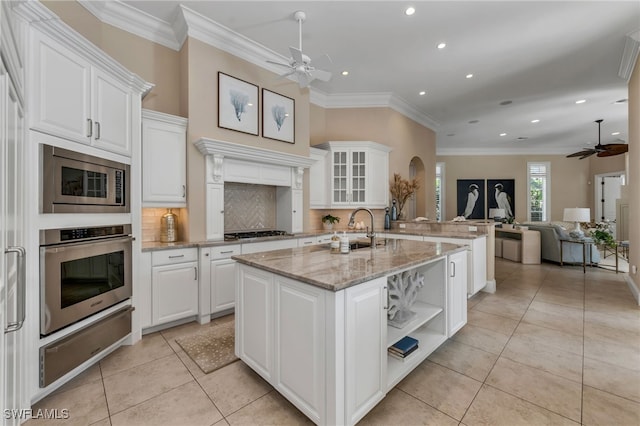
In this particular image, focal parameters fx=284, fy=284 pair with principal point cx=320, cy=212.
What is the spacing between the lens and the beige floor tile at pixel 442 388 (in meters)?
A: 1.79

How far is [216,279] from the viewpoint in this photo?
10.3 ft

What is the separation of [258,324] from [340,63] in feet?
12.4

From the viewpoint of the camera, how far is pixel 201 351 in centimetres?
244

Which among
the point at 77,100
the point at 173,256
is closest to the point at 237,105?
the point at 77,100

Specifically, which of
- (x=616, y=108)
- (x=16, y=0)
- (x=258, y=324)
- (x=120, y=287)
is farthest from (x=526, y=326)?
(x=616, y=108)

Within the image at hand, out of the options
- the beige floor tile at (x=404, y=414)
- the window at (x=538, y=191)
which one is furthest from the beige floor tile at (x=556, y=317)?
the window at (x=538, y=191)

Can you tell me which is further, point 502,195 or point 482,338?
point 502,195

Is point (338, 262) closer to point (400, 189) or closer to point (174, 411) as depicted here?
point (174, 411)

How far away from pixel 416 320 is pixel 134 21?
420 centimetres

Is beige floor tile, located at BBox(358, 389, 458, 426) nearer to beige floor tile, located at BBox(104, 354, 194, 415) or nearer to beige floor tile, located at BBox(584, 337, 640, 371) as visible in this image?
beige floor tile, located at BBox(104, 354, 194, 415)

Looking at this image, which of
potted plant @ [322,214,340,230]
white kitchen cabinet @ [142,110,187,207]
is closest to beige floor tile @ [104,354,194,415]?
white kitchen cabinet @ [142,110,187,207]

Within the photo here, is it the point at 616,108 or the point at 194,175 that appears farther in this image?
the point at 616,108

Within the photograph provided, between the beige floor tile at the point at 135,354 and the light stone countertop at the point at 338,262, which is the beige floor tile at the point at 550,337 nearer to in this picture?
the light stone countertop at the point at 338,262

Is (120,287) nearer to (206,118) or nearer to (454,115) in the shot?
(206,118)
